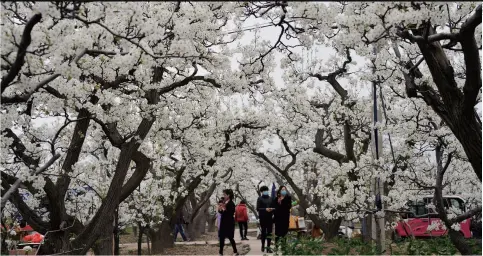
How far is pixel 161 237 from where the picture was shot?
16.5 metres

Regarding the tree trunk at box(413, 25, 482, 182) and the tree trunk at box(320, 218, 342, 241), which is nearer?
the tree trunk at box(413, 25, 482, 182)

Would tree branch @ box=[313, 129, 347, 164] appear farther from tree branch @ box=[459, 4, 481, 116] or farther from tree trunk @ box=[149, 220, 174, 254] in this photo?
tree branch @ box=[459, 4, 481, 116]

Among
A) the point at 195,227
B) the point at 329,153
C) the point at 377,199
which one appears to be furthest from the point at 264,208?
the point at 195,227

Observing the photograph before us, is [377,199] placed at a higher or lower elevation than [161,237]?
higher

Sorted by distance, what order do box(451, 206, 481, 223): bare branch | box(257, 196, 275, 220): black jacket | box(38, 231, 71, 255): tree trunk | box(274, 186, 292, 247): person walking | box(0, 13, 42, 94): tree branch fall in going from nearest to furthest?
box(0, 13, 42, 94): tree branch, box(451, 206, 481, 223): bare branch, box(38, 231, 71, 255): tree trunk, box(274, 186, 292, 247): person walking, box(257, 196, 275, 220): black jacket

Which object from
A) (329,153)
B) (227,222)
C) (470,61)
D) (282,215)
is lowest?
(227,222)

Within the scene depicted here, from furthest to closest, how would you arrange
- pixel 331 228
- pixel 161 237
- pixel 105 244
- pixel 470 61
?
pixel 161 237 < pixel 331 228 < pixel 105 244 < pixel 470 61

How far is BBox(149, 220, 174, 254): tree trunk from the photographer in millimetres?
16156

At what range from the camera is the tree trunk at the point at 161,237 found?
1616cm

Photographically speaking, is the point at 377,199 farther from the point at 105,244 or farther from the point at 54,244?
the point at 54,244

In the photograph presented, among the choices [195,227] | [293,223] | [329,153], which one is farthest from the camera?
[195,227]

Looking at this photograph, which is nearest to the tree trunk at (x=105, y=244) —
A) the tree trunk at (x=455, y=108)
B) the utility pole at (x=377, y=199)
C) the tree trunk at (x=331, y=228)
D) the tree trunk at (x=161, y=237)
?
the utility pole at (x=377, y=199)

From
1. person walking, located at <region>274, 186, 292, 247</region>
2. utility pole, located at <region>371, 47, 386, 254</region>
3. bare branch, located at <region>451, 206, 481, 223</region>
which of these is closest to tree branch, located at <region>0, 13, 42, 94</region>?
bare branch, located at <region>451, 206, 481, 223</region>

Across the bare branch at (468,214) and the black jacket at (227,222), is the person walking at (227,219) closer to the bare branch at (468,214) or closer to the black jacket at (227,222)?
the black jacket at (227,222)
